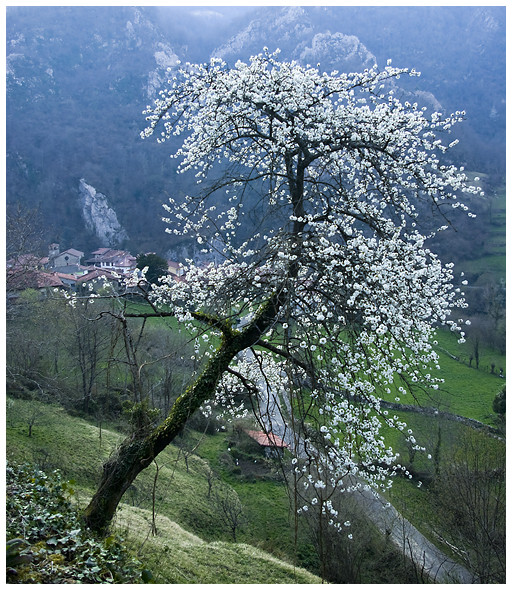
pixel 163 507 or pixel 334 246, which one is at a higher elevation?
pixel 334 246

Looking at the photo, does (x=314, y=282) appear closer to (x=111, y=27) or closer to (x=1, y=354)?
(x=1, y=354)

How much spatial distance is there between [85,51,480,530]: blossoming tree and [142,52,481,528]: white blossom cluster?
0.02 meters

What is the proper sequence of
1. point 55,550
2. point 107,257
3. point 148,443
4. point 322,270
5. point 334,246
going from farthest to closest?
1. point 107,257
2. point 148,443
3. point 322,270
4. point 334,246
5. point 55,550

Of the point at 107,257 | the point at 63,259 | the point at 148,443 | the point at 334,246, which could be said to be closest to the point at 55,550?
the point at 148,443

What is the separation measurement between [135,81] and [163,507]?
18634 millimetres

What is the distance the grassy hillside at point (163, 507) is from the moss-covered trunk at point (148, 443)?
48cm

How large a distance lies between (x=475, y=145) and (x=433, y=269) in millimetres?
17165

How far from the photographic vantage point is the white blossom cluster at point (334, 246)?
4281 millimetres

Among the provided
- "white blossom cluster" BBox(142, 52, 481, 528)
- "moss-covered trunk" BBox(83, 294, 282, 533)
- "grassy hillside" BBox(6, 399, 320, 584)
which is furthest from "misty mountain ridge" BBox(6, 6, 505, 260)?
"grassy hillside" BBox(6, 399, 320, 584)

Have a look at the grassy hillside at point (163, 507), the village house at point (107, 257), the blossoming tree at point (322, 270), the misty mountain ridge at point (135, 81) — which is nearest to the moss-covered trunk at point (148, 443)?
the blossoming tree at point (322, 270)

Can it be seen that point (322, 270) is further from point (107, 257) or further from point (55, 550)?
point (107, 257)

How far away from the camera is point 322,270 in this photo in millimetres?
4461

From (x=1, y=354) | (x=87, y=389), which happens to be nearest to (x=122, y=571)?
(x=1, y=354)

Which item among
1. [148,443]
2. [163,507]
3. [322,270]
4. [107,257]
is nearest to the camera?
[322,270]
